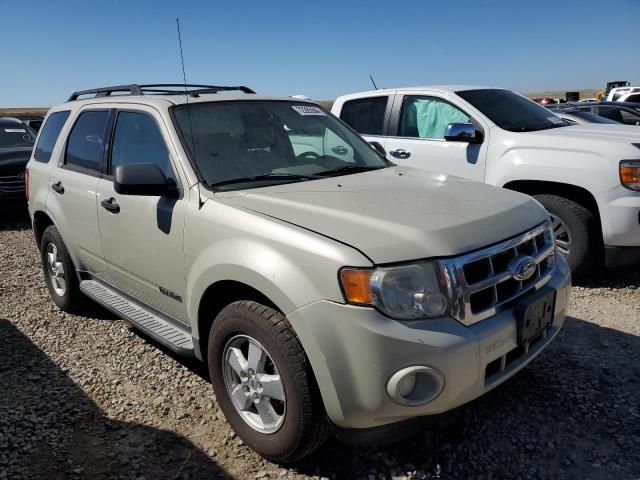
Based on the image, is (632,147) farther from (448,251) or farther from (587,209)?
(448,251)

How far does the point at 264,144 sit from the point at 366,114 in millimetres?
3474

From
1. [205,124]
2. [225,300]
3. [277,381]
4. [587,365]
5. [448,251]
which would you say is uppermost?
[205,124]

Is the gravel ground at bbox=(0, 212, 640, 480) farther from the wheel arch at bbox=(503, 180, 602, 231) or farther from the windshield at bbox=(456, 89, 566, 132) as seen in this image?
the windshield at bbox=(456, 89, 566, 132)

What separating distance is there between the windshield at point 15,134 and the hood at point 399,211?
867 centimetres

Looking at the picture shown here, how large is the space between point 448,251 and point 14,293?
15.3ft

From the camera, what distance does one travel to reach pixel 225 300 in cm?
267

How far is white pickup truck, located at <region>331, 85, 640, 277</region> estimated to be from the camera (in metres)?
4.37

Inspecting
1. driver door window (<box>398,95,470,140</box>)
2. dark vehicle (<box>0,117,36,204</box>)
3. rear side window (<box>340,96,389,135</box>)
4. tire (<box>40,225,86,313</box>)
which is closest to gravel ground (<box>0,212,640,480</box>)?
tire (<box>40,225,86,313</box>)

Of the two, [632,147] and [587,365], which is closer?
[587,365]

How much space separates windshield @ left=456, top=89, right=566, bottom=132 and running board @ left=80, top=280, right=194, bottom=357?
152 inches

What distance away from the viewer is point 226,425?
2.87 meters

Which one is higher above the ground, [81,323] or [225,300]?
[225,300]

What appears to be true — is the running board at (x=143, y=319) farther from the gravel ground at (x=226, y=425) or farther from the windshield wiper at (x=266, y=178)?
the windshield wiper at (x=266, y=178)

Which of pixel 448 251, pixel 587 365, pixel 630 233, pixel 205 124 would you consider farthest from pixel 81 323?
pixel 630 233
